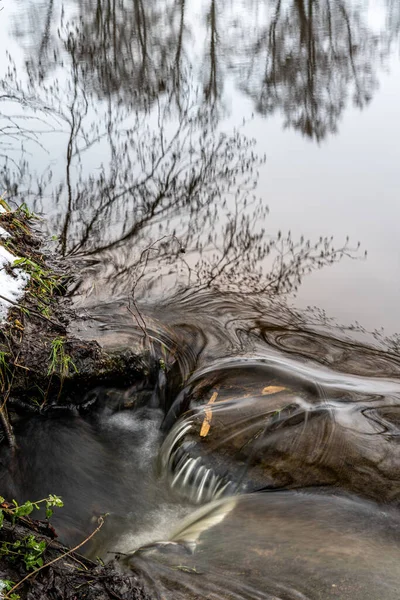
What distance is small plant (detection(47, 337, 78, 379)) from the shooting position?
4.42 meters

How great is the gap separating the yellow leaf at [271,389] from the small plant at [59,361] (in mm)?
1452

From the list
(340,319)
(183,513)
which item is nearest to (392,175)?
(340,319)

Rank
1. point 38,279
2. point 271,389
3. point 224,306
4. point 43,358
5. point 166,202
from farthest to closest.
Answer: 1. point 166,202
2. point 224,306
3. point 38,279
4. point 271,389
5. point 43,358

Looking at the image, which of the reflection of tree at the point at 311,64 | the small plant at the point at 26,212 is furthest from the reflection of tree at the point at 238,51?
the small plant at the point at 26,212

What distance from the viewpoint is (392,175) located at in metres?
7.93

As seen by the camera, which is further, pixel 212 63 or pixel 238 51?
pixel 238 51

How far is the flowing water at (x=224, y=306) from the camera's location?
3.56 meters

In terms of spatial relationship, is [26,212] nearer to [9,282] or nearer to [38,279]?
[38,279]

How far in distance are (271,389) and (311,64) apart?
9302 millimetres

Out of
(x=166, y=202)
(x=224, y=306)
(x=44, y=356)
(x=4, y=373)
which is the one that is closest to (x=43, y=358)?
(x=44, y=356)

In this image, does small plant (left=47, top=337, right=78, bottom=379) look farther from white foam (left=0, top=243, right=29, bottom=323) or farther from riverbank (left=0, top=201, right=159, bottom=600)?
white foam (left=0, top=243, right=29, bottom=323)

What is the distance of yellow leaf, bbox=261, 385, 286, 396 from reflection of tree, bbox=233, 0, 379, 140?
5759 mm

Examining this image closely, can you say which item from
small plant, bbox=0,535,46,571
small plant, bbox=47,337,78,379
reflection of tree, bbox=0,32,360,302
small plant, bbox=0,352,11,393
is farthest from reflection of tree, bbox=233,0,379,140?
small plant, bbox=0,535,46,571

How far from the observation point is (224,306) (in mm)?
5633
